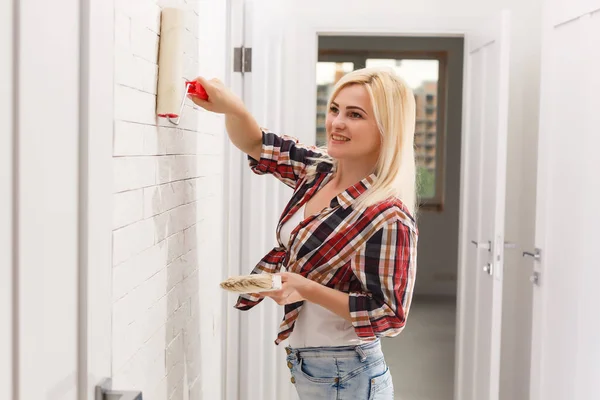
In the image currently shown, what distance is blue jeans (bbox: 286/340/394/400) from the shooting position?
1.90m

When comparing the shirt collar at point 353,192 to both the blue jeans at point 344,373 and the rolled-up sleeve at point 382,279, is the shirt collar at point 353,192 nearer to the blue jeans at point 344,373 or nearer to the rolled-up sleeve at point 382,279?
the rolled-up sleeve at point 382,279

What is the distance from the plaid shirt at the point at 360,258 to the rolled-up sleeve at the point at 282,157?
4.7 inches

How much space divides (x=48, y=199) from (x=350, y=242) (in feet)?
3.25

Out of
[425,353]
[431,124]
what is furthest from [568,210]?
[431,124]

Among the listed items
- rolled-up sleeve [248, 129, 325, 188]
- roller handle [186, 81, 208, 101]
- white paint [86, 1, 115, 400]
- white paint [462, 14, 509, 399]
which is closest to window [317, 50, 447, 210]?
white paint [462, 14, 509, 399]

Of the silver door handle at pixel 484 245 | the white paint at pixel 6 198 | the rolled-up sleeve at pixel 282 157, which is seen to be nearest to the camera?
the white paint at pixel 6 198

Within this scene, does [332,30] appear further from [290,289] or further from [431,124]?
[431,124]

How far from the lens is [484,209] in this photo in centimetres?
335

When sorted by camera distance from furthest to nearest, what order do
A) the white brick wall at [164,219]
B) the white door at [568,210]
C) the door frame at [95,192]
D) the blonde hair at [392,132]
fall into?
the white door at [568,210]
the blonde hair at [392,132]
the white brick wall at [164,219]
the door frame at [95,192]

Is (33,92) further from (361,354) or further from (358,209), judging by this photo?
(361,354)

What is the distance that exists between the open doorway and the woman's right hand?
482 cm

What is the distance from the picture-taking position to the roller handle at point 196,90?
5.55ft

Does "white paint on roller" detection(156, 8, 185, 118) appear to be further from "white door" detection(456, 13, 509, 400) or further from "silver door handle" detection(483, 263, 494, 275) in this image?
"silver door handle" detection(483, 263, 494, 275)

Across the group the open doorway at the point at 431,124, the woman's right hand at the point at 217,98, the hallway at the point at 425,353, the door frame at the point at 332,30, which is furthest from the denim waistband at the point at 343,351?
the open doorway at the point at 431,124
